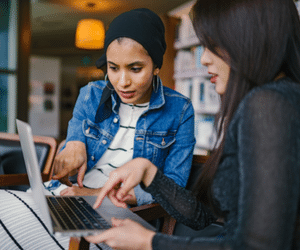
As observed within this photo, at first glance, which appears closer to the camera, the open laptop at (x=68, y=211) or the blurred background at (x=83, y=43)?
the open laptop at (x=68, y=211)

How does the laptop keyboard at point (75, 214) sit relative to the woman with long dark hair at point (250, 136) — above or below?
below

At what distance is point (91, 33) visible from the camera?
4.30m

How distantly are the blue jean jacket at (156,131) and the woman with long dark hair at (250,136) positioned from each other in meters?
0.45

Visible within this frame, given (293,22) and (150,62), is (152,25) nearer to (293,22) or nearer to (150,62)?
(150,62)

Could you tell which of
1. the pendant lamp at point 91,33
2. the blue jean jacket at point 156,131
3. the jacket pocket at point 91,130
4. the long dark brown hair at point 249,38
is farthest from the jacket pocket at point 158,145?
the pendant lamp at point 91,33

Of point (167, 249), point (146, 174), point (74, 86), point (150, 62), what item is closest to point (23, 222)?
point (146, 174)

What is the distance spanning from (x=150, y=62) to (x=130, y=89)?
0.45 ft

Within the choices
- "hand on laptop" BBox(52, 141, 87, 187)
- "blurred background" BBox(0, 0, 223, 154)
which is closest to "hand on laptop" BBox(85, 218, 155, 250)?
"hand on laptop" BBox(52, 141, 87, 187)

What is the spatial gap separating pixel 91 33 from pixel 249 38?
157 inches

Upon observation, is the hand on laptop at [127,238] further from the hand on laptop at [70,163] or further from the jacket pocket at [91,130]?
the jacket pocket at [91,130]

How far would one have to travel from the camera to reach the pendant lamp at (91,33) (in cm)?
430

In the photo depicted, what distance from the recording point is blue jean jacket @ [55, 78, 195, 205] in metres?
1.27

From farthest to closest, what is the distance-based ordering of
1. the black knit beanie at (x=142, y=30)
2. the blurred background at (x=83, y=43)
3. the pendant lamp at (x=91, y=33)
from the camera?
1. the pendant lamp at (x=91, y=33)
2. the blurred background at (x=83, y=43)
3. the black knit beanie at (x=142, y=30)

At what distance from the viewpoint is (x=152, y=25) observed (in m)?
1.18
